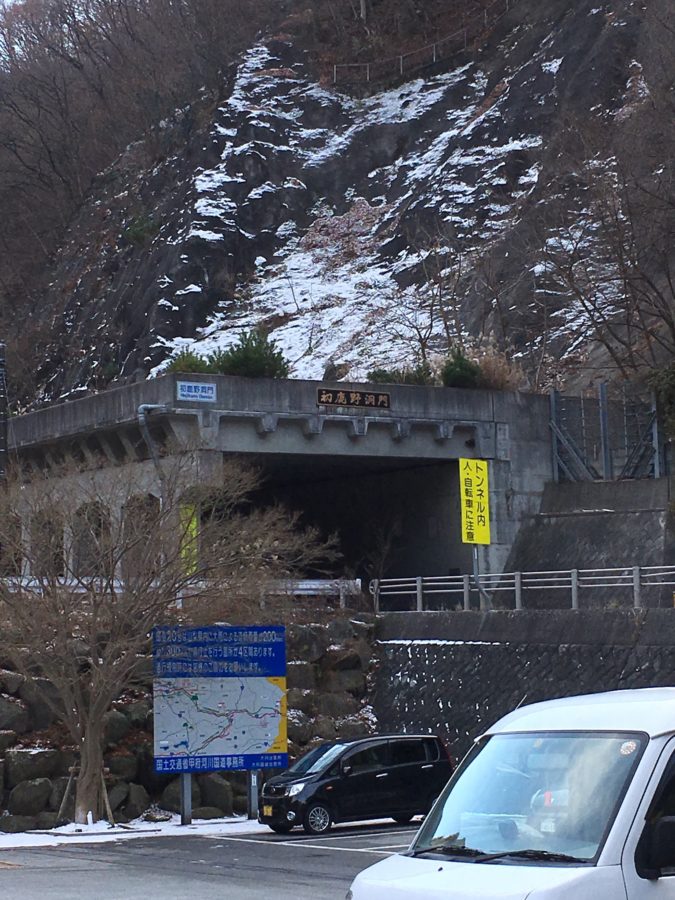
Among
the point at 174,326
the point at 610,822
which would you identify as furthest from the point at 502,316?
the point at 610,822

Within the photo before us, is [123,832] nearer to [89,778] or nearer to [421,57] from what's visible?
[89,778]

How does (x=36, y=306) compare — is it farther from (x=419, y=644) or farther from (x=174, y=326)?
(x=419, y=644)

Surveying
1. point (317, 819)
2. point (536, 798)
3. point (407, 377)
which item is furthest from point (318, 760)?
point (407, 377)

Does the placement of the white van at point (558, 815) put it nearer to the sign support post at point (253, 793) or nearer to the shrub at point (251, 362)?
the sign support post at point (253, 793)

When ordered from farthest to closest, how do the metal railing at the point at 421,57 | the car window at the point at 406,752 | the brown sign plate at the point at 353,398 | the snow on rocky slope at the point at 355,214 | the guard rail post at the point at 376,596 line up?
the metal railing at the point at 421,57 → the snow on rocky slope at the point at 355,214 → the brown sign plate at the point at 353,398 → the guard rail post at the point at 376,596 → the car window at the point at 406,752

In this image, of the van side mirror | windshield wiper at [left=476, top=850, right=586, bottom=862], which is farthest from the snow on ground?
the van side mirror

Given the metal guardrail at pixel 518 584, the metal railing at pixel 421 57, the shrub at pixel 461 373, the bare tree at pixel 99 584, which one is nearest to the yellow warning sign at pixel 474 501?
the metal guardrail at pixel 518 584

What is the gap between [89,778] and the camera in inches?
945

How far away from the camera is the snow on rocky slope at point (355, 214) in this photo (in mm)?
56750

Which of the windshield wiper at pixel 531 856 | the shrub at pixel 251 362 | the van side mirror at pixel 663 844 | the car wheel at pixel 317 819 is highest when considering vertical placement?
the shrub at pixel 251 362

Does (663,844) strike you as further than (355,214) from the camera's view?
No

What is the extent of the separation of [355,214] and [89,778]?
4884cm

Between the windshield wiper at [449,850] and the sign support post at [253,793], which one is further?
the sign support post at [253,793]

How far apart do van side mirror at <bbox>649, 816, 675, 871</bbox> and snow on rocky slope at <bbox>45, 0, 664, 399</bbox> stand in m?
45.1
